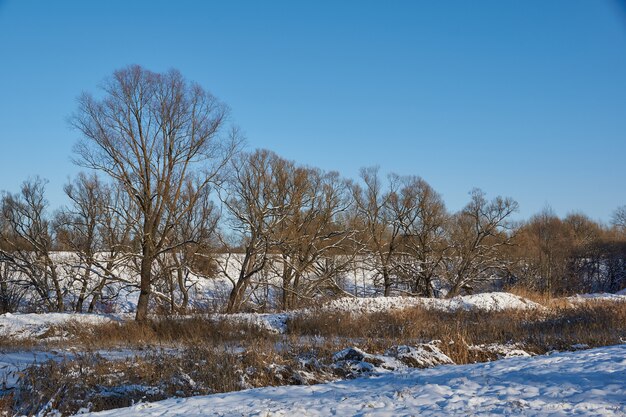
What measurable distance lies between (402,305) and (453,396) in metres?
14.3

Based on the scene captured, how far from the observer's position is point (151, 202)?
62.9ft

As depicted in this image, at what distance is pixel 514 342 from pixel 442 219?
26744 millimetres

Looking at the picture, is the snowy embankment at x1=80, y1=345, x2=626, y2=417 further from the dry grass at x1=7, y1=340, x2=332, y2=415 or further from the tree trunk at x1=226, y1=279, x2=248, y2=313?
the tree trunk at x1=226, y1=279, x2=248, y2=313

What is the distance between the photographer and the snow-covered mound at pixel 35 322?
1530cm

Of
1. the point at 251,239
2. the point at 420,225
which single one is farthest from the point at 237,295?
the point at 420,225

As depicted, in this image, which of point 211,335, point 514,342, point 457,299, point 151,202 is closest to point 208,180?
point 151,202

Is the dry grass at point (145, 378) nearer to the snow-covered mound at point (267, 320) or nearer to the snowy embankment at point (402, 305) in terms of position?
the snow-covered mound at point (267, 320)

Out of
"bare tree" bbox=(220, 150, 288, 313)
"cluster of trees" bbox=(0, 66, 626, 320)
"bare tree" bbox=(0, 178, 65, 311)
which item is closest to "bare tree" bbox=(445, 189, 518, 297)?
"cluster of trees" bbox=(0, 66, 626, 320)

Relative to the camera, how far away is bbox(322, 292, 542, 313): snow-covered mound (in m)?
19.3

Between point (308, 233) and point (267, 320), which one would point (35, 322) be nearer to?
point (267, 320)

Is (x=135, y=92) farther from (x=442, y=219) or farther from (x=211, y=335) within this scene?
(x=442, y=219)

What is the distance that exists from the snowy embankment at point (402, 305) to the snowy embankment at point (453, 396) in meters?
9.91

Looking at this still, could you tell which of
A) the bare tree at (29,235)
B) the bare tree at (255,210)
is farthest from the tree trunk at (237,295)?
the bare tree at (29,235)

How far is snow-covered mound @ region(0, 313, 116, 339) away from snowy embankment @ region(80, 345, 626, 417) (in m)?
11.2
